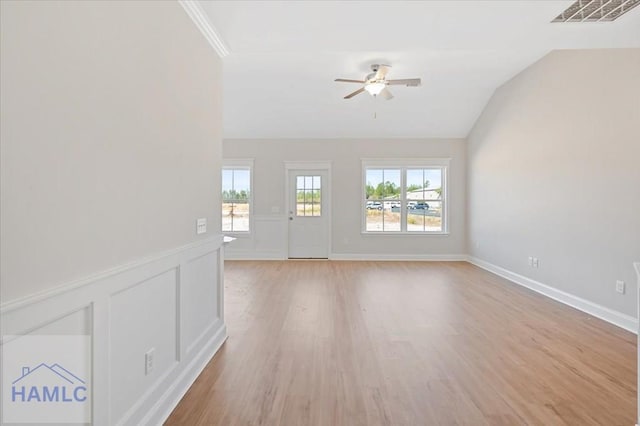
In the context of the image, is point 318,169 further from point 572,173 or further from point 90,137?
point 90,137

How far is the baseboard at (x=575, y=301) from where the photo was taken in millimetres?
3188

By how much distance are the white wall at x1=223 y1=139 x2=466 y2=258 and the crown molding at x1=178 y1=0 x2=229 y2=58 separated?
424cm

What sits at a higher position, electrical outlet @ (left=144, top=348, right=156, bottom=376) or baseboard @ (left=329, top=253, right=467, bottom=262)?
electrical outlet @ (left=144, top=348, right=156, bottom=376)

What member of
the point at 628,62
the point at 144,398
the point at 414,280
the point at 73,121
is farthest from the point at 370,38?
the point at 414,280

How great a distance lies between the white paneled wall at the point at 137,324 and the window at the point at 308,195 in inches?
182

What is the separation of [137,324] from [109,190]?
0.71 m

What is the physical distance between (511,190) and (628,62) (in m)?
2.27

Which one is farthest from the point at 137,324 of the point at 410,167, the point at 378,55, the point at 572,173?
the point at 410,167

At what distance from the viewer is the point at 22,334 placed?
1019 millimetres

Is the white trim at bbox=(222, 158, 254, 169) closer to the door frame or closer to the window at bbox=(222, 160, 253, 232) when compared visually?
the window at bbox=(222, 160, 253, 232)

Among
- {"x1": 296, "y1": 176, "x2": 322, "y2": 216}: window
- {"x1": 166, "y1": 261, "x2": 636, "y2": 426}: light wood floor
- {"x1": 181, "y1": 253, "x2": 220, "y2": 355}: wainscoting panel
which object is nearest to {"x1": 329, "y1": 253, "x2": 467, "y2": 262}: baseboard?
{"x1": 296, "y1": 176, "x2": 322, "y2": 216}: window

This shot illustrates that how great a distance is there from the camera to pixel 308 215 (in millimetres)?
7164

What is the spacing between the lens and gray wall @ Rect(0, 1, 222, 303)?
0.99 m

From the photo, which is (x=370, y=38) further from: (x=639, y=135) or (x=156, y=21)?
(x=639, y=135)
